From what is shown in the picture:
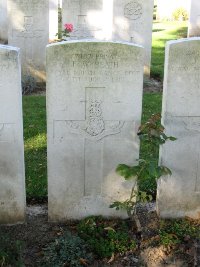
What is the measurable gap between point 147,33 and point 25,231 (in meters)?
6.73

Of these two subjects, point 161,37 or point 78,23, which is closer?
point 78,23

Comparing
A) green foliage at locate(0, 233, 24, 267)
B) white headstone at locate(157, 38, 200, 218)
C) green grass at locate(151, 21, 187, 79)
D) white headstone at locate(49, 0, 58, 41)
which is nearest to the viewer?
green foliage at locate(0, 233, 24, 267)

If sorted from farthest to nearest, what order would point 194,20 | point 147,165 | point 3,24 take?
point 3,24
point 194,20
point 147,165

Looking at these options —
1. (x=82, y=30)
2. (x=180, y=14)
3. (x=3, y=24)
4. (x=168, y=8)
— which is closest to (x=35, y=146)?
(x=82, y=30)

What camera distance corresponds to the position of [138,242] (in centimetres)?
459

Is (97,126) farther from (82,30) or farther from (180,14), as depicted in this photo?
(180,14)

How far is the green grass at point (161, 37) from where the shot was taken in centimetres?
1137

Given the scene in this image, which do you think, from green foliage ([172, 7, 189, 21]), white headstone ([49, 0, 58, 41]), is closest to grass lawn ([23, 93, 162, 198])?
white headstone ([49, 0, 58, 41])

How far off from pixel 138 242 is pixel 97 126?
48.8 inches

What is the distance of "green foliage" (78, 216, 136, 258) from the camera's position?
14.5ft

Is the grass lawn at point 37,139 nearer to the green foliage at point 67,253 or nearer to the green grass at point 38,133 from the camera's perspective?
the green grass at point 38,133

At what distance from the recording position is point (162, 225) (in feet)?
16.0

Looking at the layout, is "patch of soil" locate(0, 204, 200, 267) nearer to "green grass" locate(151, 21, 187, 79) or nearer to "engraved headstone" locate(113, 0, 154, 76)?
"engraved headstone" locate(113, 0, 154, 76)

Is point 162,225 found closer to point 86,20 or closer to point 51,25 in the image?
point 86,20
